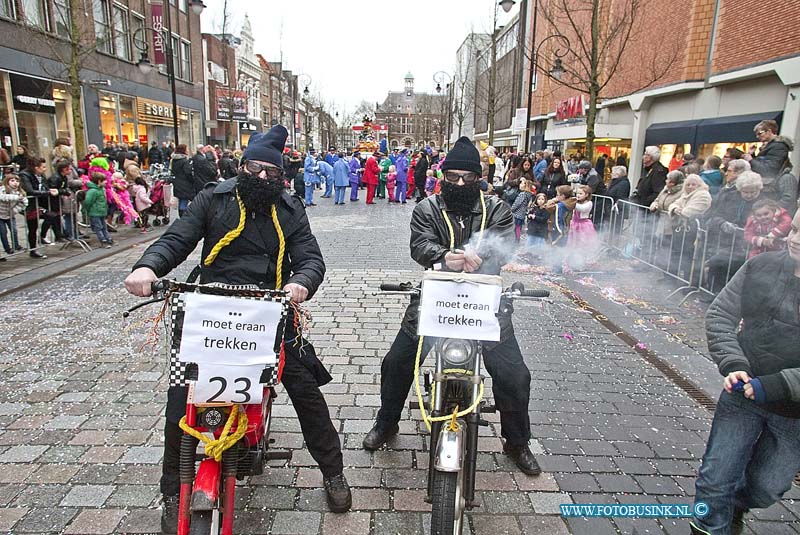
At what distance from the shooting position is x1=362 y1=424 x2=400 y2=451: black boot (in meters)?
3.62

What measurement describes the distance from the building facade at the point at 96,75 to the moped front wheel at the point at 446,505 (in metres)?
16.5

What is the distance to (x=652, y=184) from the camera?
32.8 ft

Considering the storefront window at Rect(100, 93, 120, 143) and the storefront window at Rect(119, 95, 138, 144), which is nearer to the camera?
the storefront window at Rect(100, 93, 120, 143)

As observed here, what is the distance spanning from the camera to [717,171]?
372 inches

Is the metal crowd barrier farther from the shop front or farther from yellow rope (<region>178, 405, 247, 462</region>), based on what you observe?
the shop front

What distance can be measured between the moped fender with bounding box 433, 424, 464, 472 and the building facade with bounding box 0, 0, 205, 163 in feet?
53.6

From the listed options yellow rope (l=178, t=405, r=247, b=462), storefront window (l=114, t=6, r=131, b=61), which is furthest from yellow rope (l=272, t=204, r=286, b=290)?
storefront window (l=114, t=6, r=131, b=61)

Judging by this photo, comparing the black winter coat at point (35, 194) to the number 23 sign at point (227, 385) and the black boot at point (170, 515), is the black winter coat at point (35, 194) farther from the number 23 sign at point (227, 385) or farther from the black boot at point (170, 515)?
the number 23 sign at point (227, 385)

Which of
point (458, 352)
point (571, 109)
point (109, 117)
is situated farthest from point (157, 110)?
point (458, 352)

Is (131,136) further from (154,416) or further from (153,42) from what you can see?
(154,416)

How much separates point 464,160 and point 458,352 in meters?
1.15

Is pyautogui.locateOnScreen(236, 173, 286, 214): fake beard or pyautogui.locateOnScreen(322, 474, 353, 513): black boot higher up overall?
pyautogui.locateOnScreen(236, 173, 286, 214): fake beard

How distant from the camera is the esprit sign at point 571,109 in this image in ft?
90.0

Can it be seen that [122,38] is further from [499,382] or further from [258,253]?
[499,382]
